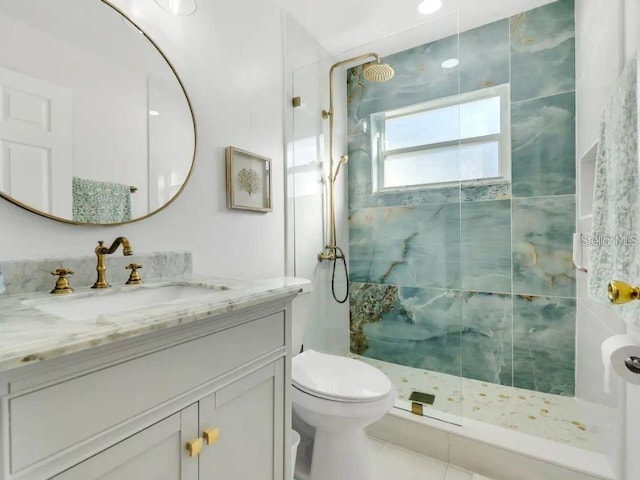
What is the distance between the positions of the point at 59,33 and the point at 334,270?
1.89 m

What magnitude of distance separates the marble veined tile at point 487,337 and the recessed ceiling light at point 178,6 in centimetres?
231

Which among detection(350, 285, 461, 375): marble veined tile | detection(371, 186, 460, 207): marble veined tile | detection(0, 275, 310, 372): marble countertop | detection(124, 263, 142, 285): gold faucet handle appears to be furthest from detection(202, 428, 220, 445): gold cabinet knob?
detection(371, 186, 460, 207): marble veined tile

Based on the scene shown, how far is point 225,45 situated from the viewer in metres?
1.49

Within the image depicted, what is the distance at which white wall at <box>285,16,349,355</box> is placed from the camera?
194cm

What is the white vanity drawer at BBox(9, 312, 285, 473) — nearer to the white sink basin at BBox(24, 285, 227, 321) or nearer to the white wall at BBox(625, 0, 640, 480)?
the white sink basin at BBox(24, 285, 227, 321)

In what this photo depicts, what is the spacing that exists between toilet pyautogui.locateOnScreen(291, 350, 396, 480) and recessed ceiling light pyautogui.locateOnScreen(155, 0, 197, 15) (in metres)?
1.63

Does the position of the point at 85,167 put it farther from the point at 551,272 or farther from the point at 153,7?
the point at 551,272

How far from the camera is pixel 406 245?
231 cm

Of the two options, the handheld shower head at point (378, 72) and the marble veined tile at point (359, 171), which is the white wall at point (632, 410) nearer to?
the handheld shower head at point (378, 72)

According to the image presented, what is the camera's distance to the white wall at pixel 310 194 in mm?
1940

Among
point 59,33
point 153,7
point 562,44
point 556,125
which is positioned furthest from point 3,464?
point 562,44

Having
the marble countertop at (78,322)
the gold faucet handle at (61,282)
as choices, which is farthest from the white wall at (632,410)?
the gold faucet handle at (61,282)

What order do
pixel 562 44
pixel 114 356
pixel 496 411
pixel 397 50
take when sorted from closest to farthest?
1. pixel 114 356
2. pixel 496 411
3. pixel 562 44
4. pixel 397 50

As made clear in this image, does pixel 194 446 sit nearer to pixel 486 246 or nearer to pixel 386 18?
pixel 486 246
